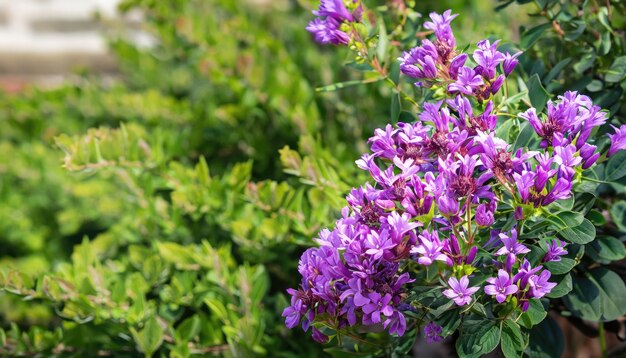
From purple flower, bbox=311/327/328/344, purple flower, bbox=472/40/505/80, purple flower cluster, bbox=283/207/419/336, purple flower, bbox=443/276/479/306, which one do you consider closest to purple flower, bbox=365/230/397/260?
purple flower cluster, bbox=283/207/419/336

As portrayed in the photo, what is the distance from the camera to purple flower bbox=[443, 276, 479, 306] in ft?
3.64

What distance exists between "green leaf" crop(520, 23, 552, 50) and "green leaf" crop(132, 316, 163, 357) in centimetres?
106

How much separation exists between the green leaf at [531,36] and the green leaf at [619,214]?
1.31ft

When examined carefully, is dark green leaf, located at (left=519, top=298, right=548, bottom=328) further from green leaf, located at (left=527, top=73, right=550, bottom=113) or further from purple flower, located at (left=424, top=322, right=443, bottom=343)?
green leaf, located at (left=527, top=73, right=550, bottom=113)

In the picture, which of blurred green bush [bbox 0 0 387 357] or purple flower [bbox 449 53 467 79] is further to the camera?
blurred green bush [bbox 0 0 387 357]

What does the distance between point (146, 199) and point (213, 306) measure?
2.08 feet

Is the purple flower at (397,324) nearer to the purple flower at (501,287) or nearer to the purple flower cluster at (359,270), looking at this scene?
the purple flower cluster at (359,270)

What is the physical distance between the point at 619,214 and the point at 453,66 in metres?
0.56

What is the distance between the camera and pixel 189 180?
79.7 inches

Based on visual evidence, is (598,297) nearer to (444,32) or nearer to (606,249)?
(606,249)

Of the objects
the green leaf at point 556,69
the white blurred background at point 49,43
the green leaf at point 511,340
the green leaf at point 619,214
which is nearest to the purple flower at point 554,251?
the green leaf at point 511,340

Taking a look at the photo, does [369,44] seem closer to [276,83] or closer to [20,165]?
[276,83]

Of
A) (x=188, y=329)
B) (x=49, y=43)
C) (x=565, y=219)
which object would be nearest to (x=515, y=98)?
(x=565, y=219)

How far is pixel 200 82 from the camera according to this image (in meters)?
3.25
